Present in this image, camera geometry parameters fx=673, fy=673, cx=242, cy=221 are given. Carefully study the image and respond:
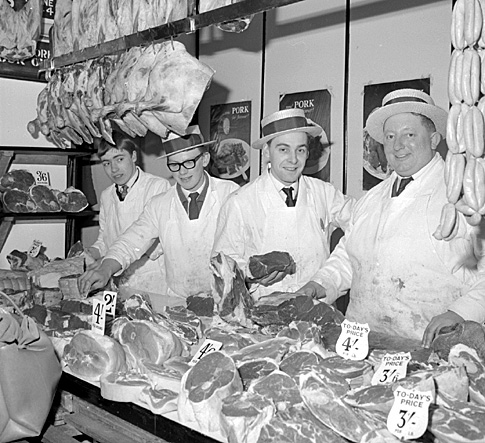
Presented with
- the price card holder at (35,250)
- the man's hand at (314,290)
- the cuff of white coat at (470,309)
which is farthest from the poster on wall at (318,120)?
the cuff of white coat at (470,309)

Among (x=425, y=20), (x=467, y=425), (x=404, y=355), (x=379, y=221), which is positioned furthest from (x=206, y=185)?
(x=467, y=425)

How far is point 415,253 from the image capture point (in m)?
3.84

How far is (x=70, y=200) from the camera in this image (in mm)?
6688

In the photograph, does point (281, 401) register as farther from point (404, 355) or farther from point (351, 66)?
point (351, 66)

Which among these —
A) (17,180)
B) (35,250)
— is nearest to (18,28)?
(17,180)

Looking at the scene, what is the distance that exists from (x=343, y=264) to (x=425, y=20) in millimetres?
2182

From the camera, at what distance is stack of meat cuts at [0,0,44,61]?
6.39 metres

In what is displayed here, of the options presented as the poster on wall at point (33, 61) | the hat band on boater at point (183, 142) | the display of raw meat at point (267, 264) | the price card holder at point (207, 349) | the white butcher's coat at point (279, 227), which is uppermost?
the poster on wall at point (33, 61)

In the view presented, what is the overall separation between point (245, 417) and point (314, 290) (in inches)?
72.4

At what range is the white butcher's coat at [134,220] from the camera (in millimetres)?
6223

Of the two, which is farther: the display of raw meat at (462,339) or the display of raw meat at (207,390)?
the display of raw meat at (462,339)

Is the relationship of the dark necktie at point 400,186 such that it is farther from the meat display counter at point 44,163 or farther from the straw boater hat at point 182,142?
the meat display counter at point 44,163

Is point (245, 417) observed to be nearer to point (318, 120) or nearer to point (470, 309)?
point (470, 309)

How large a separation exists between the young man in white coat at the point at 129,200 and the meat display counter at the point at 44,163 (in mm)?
540
